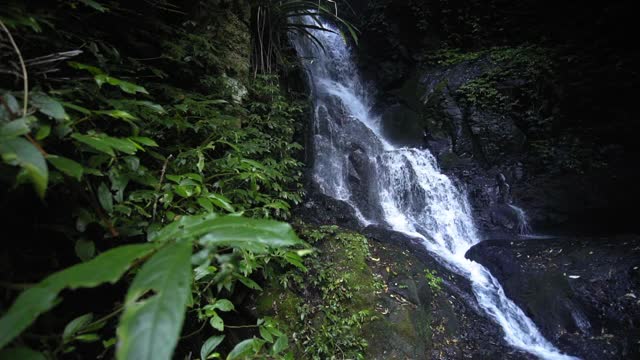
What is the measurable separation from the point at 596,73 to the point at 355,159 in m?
5.66

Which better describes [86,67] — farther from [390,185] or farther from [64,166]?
[390,185]

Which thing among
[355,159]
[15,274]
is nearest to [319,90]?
[355,159]

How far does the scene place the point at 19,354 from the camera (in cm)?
64

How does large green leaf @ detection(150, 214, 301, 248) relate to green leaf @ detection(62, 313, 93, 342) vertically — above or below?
above

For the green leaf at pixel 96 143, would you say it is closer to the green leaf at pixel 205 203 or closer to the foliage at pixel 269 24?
the green leaf at pixel 205 203

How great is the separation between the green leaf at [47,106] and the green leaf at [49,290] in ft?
1.86

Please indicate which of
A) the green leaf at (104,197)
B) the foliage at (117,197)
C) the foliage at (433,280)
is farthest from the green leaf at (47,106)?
the foliage at (433,280)

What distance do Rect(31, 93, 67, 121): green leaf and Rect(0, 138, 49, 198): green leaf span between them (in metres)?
0.20

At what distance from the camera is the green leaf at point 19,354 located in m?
0.63

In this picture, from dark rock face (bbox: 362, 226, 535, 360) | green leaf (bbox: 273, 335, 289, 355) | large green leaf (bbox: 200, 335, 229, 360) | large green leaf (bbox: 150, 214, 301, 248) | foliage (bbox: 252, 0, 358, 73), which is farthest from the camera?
foliage (bbox: 252, 0, 358, 73)

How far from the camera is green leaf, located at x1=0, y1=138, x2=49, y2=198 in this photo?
0.63 metres

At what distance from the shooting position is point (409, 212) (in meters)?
6.86

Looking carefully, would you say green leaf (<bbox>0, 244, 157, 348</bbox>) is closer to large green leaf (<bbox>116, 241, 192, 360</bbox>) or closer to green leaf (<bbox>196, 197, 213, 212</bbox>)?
large green leaf (<bbox>116, 241, 192, 360</bbox>)

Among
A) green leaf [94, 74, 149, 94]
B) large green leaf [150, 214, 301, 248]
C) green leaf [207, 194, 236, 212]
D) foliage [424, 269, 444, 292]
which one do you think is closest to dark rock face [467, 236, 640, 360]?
foliage [424, 269, 444, 292]
